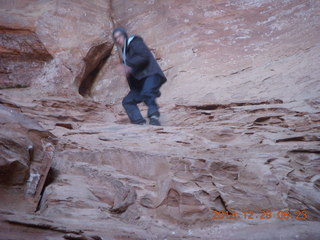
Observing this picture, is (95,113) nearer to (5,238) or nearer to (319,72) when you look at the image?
(319,72)

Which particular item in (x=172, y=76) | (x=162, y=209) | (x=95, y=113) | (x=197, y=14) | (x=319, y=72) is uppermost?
(x=197, y=14)

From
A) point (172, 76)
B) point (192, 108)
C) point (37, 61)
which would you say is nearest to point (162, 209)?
point (192, 108)

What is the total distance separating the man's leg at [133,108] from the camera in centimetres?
509

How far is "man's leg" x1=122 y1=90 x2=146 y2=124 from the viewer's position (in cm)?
509

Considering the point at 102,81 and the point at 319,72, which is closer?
the point at 319,72

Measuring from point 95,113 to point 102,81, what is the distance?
5.99ft

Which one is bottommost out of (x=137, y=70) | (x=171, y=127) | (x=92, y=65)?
(x=171, y=127)

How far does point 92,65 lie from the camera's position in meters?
7.13

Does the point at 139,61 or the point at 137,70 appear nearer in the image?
the point at 139,61

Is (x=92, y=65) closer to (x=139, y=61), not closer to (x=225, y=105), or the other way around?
(x=139, y=61)

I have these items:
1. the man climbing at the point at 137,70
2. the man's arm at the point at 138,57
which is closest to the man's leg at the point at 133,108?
the man climbing at the point at 137,70

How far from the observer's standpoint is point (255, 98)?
4660 mm

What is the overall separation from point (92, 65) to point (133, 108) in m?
2.28
